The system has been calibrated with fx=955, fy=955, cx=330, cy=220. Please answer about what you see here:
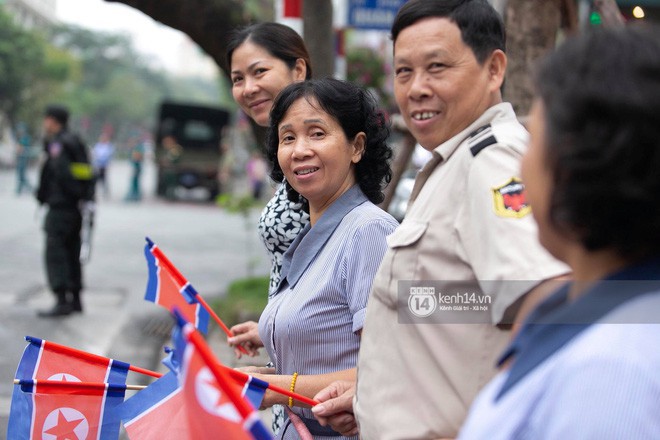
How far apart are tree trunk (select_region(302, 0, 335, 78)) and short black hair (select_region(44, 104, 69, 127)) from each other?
9.62ft

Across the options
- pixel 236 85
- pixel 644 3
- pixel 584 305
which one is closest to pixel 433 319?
pixel 584 305

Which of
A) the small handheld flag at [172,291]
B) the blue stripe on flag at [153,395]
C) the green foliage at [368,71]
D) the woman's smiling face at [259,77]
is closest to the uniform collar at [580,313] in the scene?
the blue stripe on flag at [153,395]

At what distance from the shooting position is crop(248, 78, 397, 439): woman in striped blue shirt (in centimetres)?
242

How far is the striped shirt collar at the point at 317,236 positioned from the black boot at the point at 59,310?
21.9ft

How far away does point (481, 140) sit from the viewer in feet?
5.57

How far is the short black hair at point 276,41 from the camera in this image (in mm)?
3318

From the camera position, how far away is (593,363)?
1059 mm

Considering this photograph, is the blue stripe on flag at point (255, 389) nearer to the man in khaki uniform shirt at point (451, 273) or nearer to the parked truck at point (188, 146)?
the man in khaki uniform shirt at point (451, 273)

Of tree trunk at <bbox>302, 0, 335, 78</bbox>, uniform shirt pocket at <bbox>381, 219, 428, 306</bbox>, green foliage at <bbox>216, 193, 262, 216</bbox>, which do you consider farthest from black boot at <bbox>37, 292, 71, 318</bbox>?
uniform shirt pocket at <bbox>381, 219, 428, 306</bbox>

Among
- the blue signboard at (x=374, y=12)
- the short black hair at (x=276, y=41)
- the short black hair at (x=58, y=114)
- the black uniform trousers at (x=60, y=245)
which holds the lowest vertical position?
the black uniform trousers at (x=60, y=245)

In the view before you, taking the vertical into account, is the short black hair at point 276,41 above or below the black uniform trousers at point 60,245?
above

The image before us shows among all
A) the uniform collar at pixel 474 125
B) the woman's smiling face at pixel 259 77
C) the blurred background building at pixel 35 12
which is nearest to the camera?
the uniform collar at pixel 474 125

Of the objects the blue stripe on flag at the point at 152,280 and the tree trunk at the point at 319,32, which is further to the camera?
the tree trunk at the point at 319,32

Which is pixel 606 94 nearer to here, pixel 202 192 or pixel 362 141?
pixel 362 141
